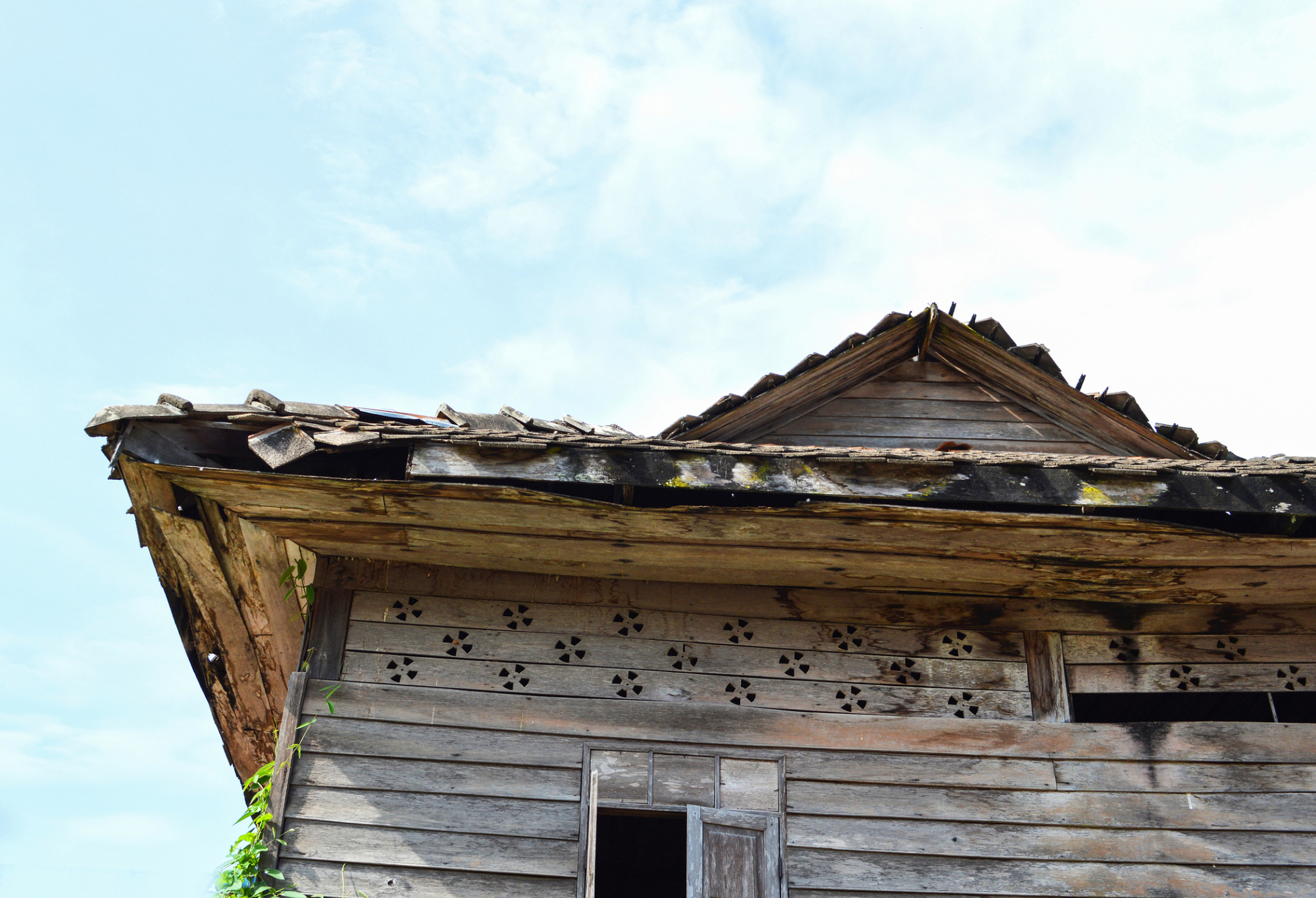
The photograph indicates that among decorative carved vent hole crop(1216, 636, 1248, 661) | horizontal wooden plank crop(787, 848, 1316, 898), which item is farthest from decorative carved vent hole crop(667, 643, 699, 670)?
decorative carved vent hole crop(1216, 636, 1248, 661)

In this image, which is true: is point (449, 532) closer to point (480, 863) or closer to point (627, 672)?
point (627, 672)

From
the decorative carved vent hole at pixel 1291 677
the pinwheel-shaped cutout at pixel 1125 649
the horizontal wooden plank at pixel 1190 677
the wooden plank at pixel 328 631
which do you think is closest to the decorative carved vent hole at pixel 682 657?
the wooden plank at pixel 328 631

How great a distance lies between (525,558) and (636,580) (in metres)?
0.62

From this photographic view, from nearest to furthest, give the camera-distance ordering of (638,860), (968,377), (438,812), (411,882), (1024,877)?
(411,882) → (438,812) → (1024,877) → (968,377) → (638,860)

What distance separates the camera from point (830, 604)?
5.36 meters

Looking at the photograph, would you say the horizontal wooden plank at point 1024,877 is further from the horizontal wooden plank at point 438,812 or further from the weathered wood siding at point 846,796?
the horizontal wooden plank at point 438,812

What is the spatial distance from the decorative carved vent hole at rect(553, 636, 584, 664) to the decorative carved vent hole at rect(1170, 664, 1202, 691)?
10.6 ft

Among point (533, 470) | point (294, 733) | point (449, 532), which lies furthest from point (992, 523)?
point (294, 733)

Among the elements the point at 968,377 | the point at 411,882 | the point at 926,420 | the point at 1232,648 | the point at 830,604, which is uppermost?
the point at 968,377

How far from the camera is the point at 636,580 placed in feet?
17.4

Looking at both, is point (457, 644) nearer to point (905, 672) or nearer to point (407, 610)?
point (407, 610)

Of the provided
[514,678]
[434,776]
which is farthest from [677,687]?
[434,776]

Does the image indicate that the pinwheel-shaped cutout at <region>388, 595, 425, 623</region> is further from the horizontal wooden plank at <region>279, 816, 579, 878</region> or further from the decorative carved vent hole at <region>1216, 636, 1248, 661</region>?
the decorative carved vent hole at <region>1216, 636, 1248, 661</region>

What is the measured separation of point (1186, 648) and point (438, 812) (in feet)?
13.4
